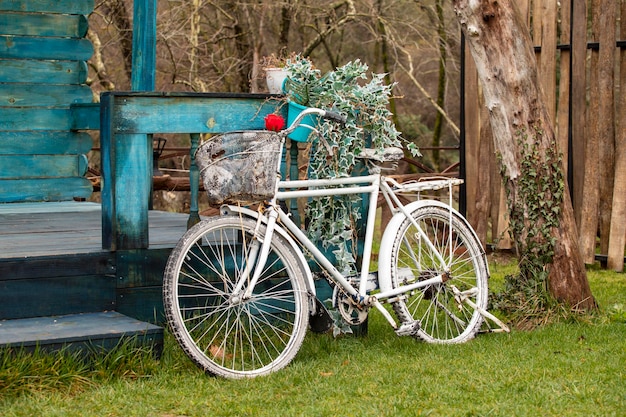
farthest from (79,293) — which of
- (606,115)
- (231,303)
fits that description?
(606,115)

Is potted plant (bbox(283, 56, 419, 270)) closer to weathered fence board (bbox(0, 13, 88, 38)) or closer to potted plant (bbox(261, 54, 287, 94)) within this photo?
potted plant (bbox(261, 54, 287, 94))

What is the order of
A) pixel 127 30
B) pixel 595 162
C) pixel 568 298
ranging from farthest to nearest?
pixel 127 30 < pixel 595 162 < pixel 568 298

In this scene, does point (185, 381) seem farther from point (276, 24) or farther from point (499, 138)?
point (276, 24)

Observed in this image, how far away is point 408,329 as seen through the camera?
4.94 meters

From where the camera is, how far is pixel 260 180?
14.5ft

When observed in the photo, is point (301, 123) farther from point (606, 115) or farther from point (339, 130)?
point (606, 115)

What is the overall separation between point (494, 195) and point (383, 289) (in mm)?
4061

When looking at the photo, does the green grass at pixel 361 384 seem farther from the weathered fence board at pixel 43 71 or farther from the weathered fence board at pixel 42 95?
the weathered fence board at pixel 43 71

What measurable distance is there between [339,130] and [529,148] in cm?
128

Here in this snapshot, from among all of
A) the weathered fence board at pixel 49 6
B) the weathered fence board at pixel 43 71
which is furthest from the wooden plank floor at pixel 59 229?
the weathered fence board at pixel 49 6

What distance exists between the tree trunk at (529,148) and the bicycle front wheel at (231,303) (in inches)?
59.8

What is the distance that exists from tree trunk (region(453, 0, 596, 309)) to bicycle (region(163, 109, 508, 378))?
445 millimetres

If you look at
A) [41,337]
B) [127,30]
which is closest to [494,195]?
[41,337]

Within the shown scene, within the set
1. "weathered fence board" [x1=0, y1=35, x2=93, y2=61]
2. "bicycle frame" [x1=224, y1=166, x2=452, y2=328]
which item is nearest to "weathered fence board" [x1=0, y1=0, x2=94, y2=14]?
"weathered fence board" [x1=0, y1=35, x2=93, y2=61]
